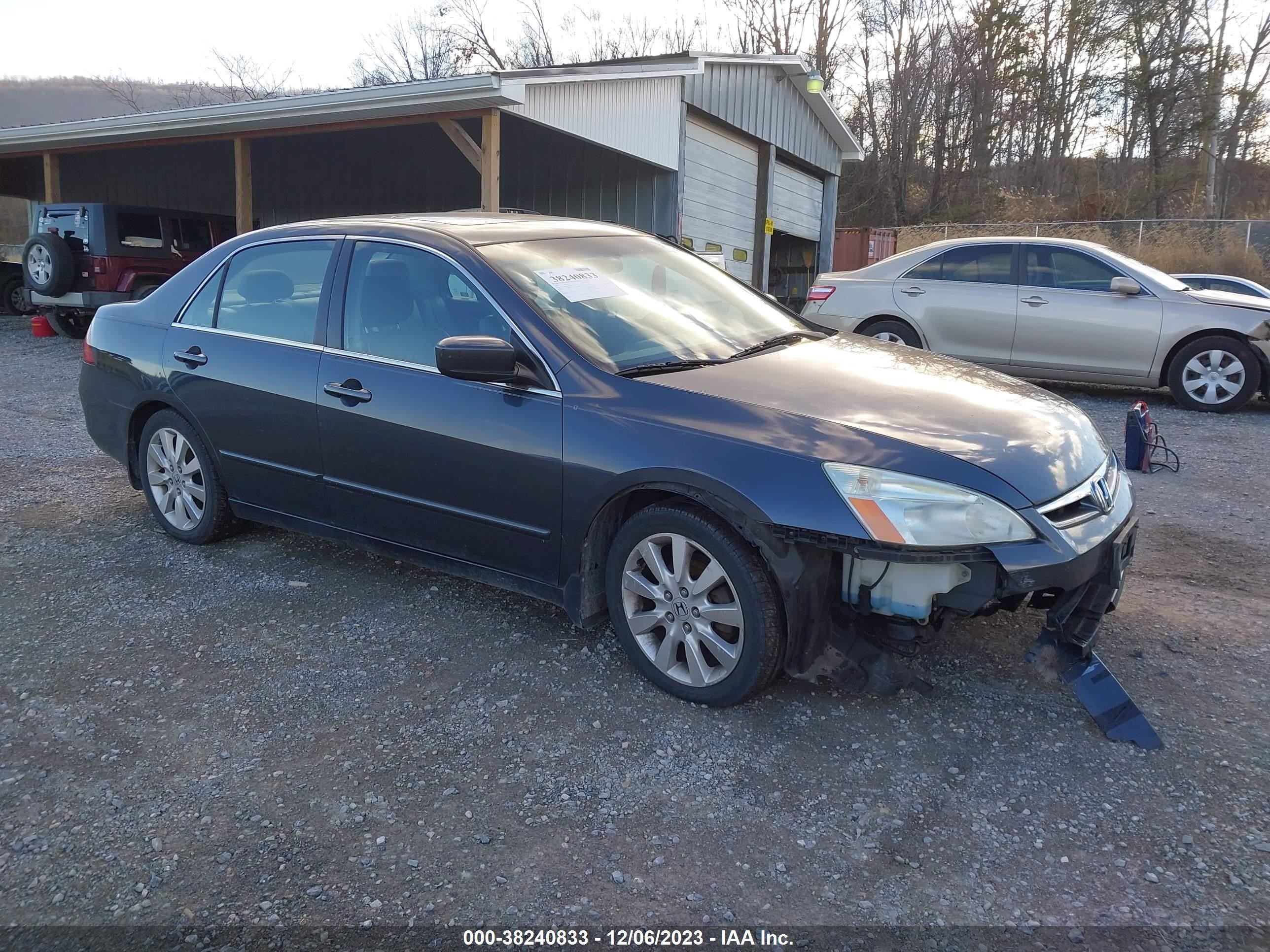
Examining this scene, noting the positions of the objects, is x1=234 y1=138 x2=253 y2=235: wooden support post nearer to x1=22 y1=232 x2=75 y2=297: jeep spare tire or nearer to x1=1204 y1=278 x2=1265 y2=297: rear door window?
x1=22 y1=232 x2=75 y2=297: jeep spare tire

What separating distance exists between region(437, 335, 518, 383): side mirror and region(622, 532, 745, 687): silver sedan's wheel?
79cm

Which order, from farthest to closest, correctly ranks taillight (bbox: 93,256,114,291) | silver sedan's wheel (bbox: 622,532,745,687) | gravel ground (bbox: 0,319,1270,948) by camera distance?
1. taillight (bbox: 93,256,114,291)
2. silver sedan's wheel (bbox: 622,532,745,687)
3. gravel ground (bbox: 0,319,1270,948)

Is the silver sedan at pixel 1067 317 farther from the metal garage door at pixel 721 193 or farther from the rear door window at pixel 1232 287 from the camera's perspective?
the metal garage door at pixel 721 193

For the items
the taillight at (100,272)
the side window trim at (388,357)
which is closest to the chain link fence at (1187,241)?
the taillight at (100,272)

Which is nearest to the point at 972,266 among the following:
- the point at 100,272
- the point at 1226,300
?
the point at 1226,300

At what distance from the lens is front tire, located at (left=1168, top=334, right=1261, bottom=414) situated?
830 centimetres

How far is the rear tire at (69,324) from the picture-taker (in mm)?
14094

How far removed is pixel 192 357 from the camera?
4508mm

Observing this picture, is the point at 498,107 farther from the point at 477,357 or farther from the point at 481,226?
the point at 477,357

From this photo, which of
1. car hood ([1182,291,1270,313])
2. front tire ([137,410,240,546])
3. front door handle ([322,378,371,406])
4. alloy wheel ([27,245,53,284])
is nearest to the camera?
front door handle ([322,378,371,406])

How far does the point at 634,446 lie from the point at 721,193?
42.8 feet

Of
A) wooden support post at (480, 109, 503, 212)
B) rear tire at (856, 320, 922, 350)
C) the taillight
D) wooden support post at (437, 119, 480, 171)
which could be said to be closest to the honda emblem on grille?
rear tire at (856, 320, 922, 350)

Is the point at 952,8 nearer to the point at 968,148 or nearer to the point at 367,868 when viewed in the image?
the point at 968,148

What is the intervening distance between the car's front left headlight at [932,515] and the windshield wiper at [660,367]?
3.03ft
